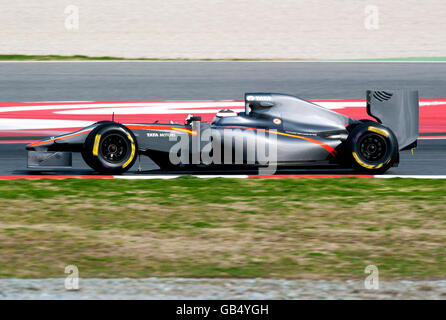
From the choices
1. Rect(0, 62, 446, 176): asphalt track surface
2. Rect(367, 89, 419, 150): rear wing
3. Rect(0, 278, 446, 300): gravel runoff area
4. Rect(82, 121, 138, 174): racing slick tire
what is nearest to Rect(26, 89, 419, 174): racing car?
Rect(82, 121, 138, 174): racing slick tire

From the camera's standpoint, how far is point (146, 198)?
782cm

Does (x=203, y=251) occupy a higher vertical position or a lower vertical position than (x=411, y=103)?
lower

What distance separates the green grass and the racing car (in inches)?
11.2

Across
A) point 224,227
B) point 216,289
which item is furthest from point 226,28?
point 216,289

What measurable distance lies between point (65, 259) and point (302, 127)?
4098 millimetres

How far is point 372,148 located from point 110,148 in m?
3.08

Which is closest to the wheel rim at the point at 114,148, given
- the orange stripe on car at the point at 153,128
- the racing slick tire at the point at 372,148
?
the orange stripe on car at the point at 153,128

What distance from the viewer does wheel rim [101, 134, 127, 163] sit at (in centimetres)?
870

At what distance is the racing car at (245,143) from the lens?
8797 mm

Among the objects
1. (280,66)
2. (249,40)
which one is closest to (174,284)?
(280,66)

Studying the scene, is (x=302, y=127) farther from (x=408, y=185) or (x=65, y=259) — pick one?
(x=65, y=259)

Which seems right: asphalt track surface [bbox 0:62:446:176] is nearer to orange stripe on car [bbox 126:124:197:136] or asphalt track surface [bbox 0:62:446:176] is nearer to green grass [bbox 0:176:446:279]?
orange stripe on car [bbox 126:124:197:136]

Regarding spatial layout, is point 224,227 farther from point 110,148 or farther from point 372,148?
point 372,148

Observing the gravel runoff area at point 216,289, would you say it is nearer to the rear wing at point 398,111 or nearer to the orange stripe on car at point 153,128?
the orange stripe on car at point 153,128
